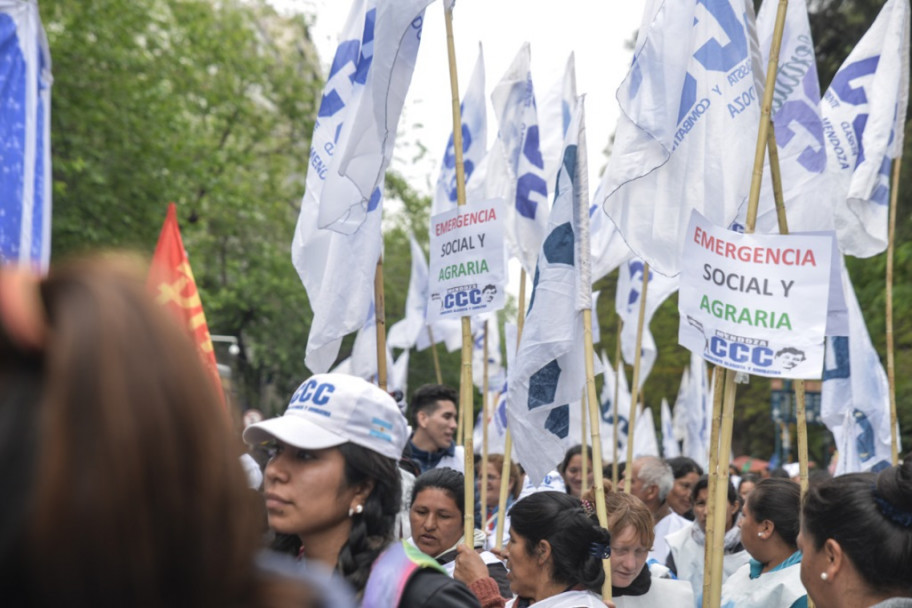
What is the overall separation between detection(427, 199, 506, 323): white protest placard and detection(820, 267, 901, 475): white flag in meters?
3.67

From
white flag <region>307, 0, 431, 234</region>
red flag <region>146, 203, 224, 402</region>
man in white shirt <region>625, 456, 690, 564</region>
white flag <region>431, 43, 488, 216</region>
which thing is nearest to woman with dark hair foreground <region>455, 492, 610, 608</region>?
white flag <region>307, 0, 431, 234</region>

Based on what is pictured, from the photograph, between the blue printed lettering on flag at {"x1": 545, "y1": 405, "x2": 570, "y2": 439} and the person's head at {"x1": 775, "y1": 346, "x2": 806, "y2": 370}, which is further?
the blue printed lettering on flag at {"x1": 545, "y1": 405, "x2": 570, "y2": 439}

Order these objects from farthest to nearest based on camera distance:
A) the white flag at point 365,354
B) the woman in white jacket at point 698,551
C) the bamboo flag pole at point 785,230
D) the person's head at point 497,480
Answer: the white flag at point 365,354, the person's head at point 497,480, the woman in white jacket at point 698,551, the bamboo flag pole at point 785,230

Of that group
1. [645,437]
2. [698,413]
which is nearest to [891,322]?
[698,413]

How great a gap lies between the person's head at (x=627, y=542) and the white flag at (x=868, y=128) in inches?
108

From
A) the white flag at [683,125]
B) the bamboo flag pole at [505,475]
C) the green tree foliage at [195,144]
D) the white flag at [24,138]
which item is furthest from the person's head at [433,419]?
the green tree foliage at [195,144]

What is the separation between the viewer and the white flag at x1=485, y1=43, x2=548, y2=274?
7953 millimetres

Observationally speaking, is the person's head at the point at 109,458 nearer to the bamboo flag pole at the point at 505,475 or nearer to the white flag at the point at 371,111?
the white flag at the point at 371,111

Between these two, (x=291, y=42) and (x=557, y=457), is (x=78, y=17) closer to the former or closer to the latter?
(x=291, y=42)

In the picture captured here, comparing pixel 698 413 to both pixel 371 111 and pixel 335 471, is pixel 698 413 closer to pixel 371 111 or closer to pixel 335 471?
pixel 371 111

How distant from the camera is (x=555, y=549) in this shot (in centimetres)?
461

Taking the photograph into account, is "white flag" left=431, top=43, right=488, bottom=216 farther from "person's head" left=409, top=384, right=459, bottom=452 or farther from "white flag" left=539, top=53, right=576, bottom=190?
"person's head" left=409, top=384, right=459, bottom=452

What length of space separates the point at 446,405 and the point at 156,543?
6.36 metres

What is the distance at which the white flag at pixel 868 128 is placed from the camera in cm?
750
